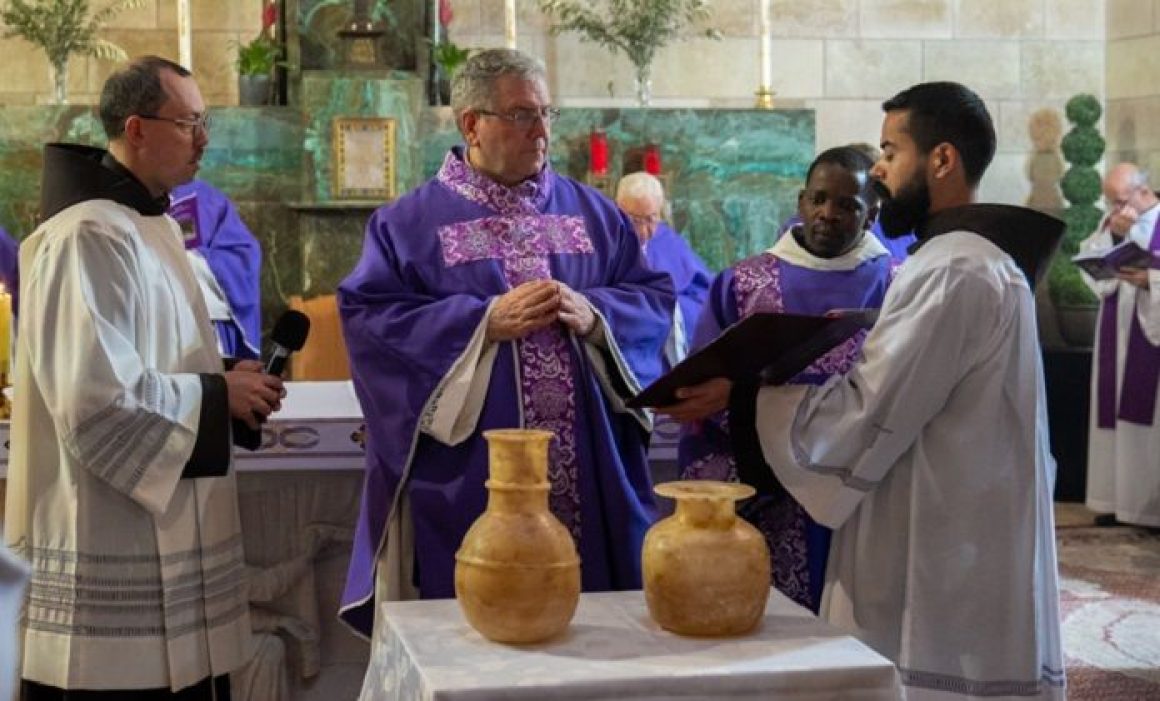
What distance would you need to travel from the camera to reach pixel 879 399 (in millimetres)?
3555

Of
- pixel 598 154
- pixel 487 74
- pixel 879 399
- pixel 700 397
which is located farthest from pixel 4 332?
pixel 598 154

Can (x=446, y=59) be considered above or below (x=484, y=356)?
above

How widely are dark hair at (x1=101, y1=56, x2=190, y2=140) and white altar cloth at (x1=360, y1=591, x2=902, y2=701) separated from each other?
129cm

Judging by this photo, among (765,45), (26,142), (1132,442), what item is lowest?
(1132,442)

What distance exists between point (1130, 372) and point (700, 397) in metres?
5.32

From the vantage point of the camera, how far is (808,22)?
1027 centimetres

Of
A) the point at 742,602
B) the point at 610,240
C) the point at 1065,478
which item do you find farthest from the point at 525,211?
the point at 1065,478

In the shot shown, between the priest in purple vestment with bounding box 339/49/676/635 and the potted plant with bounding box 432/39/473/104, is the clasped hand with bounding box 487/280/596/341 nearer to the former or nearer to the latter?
the priest in purple vestment with bounding box 339/49/676/635

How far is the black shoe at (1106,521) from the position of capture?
8.65 meters

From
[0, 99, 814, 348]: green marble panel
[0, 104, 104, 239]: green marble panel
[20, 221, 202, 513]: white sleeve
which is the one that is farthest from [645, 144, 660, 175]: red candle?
[20, 221, 202, 513]: white sleeve

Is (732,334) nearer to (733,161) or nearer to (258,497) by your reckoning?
(258,497)

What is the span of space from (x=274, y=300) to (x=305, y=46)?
124cm

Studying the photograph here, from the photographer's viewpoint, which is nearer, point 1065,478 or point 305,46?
point 305,46

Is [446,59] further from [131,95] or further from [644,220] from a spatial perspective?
[131,95]
